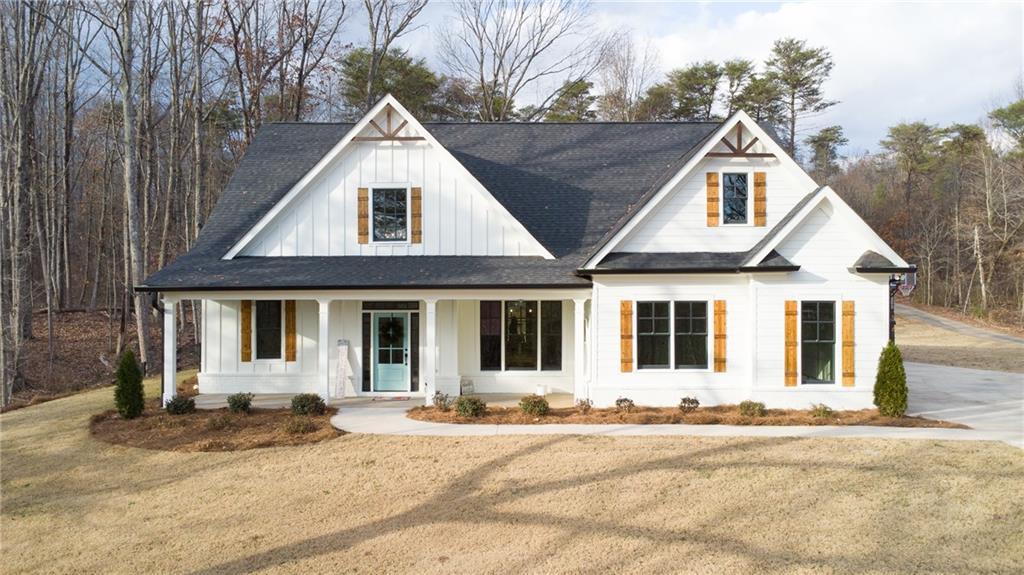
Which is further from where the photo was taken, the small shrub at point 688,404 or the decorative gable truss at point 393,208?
the decorative gable truss at point 393,208

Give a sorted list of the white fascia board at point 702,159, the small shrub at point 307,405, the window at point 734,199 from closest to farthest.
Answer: the small shrub at point 307,405
the white fascia board at point 702,159
the window at point 734,199

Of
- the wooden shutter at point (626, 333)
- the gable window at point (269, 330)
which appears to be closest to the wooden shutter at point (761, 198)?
the wooden shutter at point (626, 333)

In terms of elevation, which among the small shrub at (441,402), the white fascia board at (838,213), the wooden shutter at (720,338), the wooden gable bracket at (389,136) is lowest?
the small shrub at (441,402)

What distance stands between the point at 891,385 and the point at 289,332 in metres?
13.1

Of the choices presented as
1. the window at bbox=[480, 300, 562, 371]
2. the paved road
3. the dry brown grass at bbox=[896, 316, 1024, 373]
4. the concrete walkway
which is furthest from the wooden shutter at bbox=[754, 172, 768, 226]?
the paved road

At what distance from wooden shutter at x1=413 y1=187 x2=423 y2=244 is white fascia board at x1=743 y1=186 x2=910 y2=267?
23.8 ft

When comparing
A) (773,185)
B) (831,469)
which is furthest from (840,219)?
(831,469)

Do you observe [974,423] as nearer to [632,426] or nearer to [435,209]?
[632,426]

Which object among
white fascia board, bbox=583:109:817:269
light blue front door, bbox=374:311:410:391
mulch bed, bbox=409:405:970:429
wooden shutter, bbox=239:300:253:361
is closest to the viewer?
mulch bed, bbox=409:405:970:429

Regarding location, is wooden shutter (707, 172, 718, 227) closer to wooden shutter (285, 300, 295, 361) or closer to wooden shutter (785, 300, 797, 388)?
wooden shutter (785, 300, 797, 388)

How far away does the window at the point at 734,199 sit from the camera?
1344 centimetres

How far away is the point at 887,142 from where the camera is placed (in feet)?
156

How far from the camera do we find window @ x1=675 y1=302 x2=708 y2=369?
13.0 metres

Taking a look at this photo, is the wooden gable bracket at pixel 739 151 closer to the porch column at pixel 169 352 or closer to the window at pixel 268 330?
the window at pixel 268 330
